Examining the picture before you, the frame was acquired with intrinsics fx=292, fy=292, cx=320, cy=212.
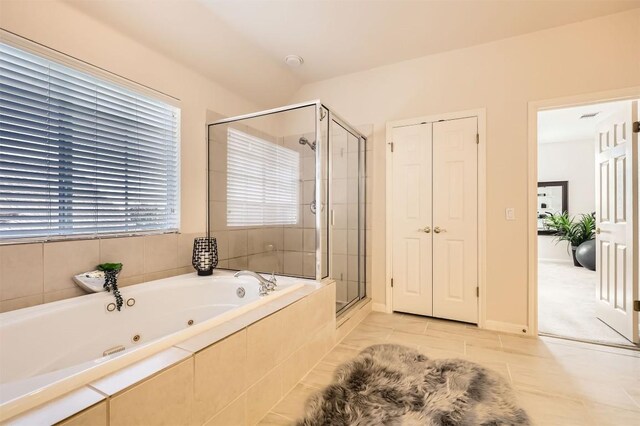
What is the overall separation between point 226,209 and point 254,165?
0.52 m

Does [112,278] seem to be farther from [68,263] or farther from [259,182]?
[259,182]

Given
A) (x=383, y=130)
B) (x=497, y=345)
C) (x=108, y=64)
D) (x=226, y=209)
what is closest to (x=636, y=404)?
(x=497, y=345)

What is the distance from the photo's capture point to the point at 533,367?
1.93 metres

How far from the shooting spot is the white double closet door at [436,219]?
8.72 ft

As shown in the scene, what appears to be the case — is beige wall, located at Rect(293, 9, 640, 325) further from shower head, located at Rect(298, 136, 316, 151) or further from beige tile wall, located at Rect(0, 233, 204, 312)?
beige tile wall, located at Rect(0, 233, 204, 312)

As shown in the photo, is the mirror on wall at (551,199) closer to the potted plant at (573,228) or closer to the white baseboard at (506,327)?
the potted plant at (573,228)

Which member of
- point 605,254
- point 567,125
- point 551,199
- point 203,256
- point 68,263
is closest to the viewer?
point 68,263

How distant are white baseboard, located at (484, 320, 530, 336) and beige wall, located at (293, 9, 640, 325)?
4 centimetres

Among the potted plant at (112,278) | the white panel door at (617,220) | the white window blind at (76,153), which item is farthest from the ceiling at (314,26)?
the potted plant at (112,278)

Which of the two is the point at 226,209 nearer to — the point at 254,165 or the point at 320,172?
the point at 254,165

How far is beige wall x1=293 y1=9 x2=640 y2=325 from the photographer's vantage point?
224 centimetres

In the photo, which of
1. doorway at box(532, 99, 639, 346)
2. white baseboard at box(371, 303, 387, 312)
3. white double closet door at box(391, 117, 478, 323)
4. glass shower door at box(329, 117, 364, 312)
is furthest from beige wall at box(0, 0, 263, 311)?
doorway at box(532, 99, 639, 346)

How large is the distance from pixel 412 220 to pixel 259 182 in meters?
1.55

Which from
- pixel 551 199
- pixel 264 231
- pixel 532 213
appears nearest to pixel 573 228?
pixel 551 199
